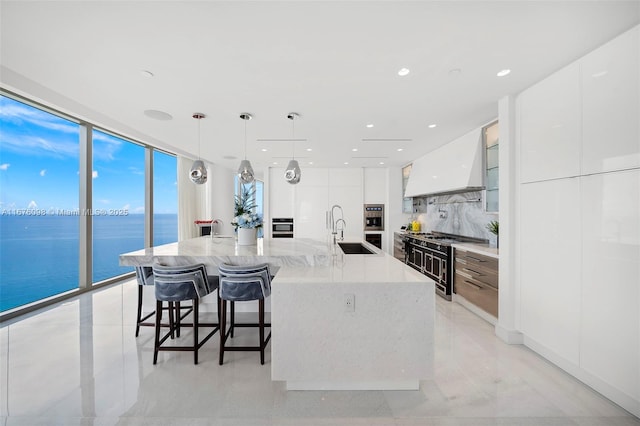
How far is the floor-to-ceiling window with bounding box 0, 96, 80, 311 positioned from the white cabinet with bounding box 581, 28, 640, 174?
5.79 metres

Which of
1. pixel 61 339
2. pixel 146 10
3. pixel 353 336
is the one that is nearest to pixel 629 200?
pixel 353 336

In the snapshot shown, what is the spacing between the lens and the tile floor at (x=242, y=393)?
166cm

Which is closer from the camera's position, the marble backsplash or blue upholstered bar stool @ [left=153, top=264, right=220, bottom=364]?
blue upholstered bar stool @ [left=153, top=264, right=220, bottom=364]

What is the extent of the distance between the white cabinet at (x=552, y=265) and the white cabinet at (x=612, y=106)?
26cm

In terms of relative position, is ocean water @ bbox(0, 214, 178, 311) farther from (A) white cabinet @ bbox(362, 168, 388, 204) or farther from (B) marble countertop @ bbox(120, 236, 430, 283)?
(B) marble countertop @ bbox(120, 236, 430, 283)

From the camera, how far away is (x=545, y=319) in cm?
230

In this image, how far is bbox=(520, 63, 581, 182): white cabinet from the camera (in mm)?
2031

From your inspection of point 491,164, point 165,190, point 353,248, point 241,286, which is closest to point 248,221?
point 241,286

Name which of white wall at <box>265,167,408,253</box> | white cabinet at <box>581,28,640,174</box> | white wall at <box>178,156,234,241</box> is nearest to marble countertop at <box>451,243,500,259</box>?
white cabinet at <box>581,28,640,174</box>

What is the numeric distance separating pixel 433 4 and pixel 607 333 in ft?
8.13

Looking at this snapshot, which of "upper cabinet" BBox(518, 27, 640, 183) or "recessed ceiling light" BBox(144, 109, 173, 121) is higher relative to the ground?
"recessed ceiling light" BBox(144, 109, 173, 121)

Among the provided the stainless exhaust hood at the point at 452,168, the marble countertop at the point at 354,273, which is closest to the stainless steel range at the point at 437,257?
the stainless exhaust hood at the point at 452,168

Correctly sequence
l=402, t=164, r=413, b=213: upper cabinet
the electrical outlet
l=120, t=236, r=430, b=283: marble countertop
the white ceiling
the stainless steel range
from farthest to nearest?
l=402, t=164, r=413, b=213: upper cabinet → the stainless steel range → l=120, t=236, r=430, b=283: marble countertop → the electrical outlet → the white ceiling

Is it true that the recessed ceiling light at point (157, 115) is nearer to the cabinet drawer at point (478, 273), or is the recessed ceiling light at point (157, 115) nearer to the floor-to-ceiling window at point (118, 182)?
the floor-to-ceiling window at point (118, 182)
